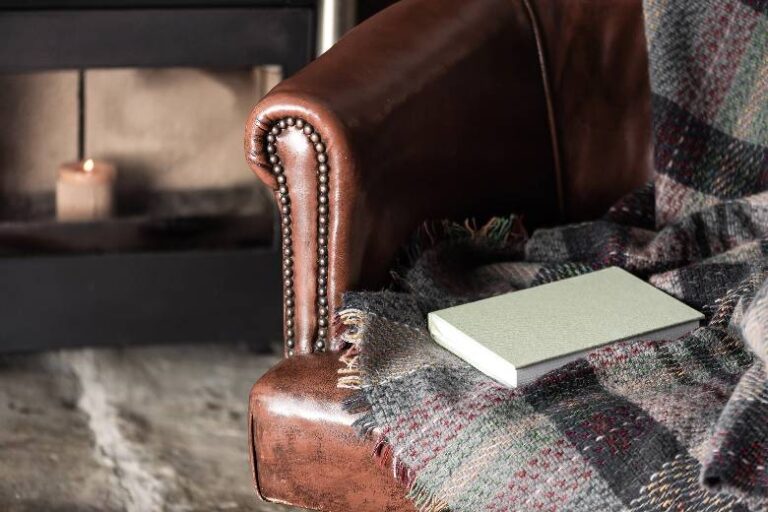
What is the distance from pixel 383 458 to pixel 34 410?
91 cm

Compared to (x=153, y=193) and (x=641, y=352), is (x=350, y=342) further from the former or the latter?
(x=153, y=193)

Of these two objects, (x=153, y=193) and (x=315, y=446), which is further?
(x=153, y=193)

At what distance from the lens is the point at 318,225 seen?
4.09ft

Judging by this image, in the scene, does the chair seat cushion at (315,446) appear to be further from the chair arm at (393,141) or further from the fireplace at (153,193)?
the fireplace at (153,193)

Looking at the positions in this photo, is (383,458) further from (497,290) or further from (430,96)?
(430,96)

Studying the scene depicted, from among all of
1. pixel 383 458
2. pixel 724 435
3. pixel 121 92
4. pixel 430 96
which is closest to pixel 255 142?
pixel 430 96

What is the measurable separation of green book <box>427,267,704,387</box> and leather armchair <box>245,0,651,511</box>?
128mm

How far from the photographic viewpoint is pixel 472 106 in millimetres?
1399

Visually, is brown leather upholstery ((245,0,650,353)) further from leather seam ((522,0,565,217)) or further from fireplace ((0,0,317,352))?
fireplace ((0,0,317,352))

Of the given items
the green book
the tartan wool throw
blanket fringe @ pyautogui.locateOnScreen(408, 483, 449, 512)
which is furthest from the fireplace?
blanket fringe @ pyautogui.locateOnScreen(408, 483, 449, 512)

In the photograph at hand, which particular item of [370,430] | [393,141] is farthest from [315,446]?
[393,141]

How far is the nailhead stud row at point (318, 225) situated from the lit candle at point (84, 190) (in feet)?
2.37

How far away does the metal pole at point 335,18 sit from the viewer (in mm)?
1762

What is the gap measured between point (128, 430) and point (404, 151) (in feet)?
2.44
